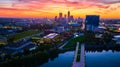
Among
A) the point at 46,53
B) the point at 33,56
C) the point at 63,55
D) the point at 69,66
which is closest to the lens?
the point at 69,66

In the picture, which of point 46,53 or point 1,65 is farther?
point 46,53

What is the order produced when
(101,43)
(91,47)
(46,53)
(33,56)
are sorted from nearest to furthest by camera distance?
1. (33,56)
2. (46,53)
3. (91,47)
4. (101,43)

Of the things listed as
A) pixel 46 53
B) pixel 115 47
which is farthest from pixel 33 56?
pixel 115 47

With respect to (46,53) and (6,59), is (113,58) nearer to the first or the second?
(46,53)

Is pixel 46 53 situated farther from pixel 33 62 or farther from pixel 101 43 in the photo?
pixel 101 43

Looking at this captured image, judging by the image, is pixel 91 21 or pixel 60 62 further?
pixel 91 21

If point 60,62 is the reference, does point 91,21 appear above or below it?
below

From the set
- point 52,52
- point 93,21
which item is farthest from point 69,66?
point 93,21

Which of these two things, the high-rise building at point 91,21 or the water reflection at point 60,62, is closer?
the water reflection at point 60,62

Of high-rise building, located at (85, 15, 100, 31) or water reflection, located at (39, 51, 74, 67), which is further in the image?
high-rise building, located at (85, 15, 100, 31)
